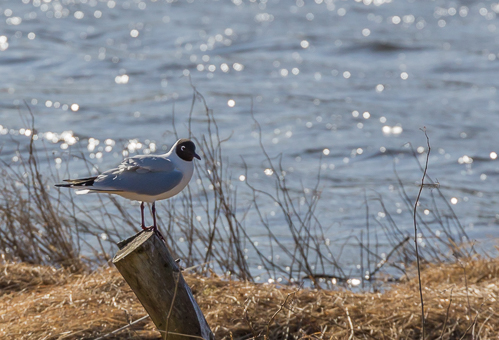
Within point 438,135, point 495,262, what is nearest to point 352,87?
point 438,135

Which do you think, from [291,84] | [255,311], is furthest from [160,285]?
[291,84]

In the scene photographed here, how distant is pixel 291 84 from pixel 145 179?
1224 centimetres

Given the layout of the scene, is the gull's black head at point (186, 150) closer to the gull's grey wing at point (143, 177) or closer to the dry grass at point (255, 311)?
the gull's grey wing at point (143, 177)

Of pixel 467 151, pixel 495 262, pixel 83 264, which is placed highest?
pixel 83 264

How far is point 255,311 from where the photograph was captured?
4957mm

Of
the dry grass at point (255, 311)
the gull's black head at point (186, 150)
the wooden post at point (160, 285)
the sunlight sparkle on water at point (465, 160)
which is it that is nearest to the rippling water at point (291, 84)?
the sunlight sparkle on water at point (465, 160)

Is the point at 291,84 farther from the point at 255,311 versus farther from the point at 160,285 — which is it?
the point at 160,285

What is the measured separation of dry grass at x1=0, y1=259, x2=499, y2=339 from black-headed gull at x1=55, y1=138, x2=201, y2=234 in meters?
1.06

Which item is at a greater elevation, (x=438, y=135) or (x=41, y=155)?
(x=41, y=155)

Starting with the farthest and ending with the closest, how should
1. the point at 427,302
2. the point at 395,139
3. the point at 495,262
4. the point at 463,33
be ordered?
the point at 463,33 < the point at 395,139 < the point at 495,262 < the point at 427,302

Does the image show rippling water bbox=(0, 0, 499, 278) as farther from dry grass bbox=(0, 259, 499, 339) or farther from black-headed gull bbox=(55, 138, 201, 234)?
black-headed gull bbox=(55, 138, 201, 234)

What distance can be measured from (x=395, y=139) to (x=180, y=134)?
146 inches

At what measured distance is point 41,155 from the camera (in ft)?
36.6

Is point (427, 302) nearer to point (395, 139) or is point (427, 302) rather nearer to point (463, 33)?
point (395, 139)
